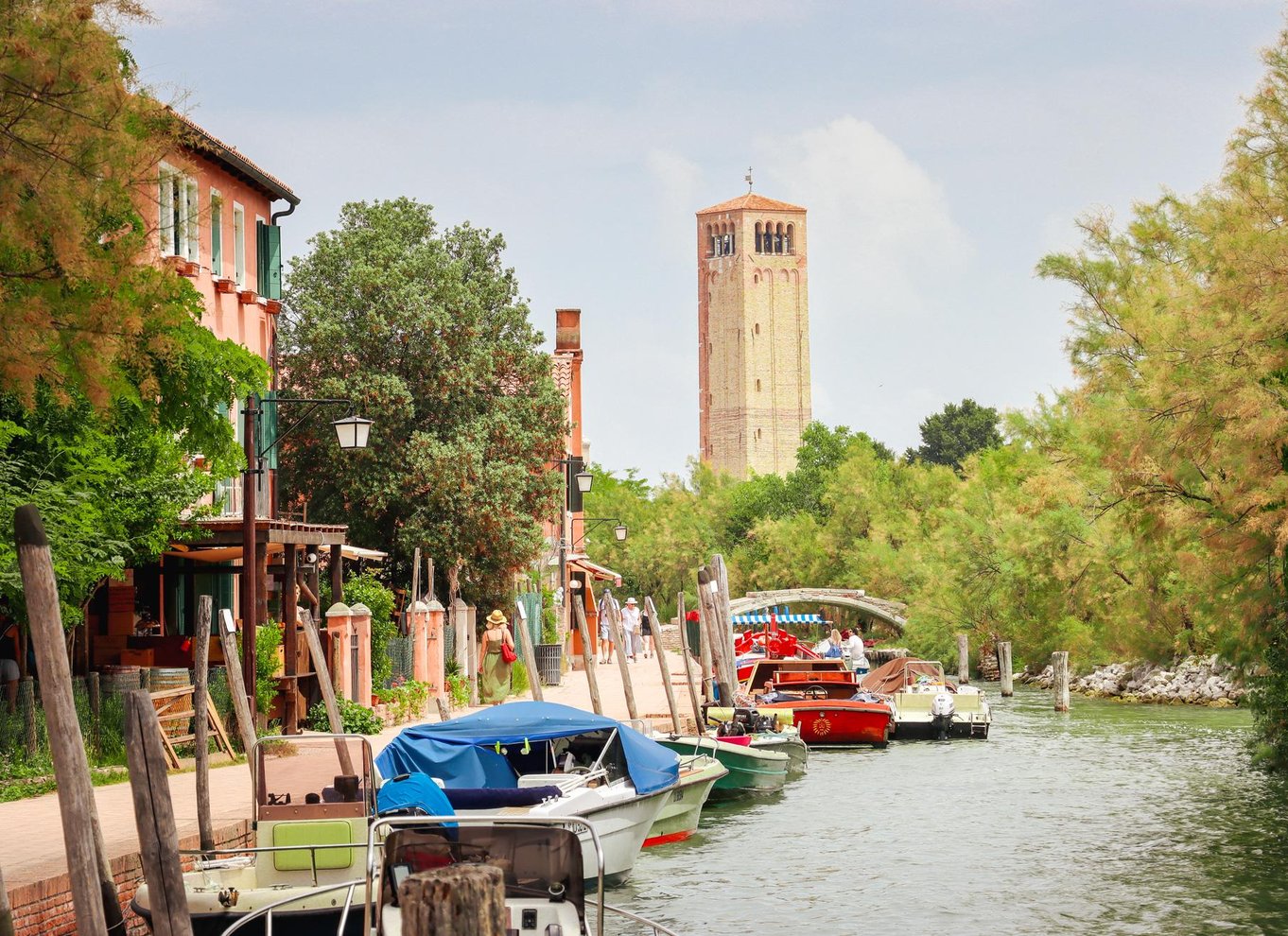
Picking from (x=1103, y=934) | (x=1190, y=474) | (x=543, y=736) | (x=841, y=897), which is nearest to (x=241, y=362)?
(x=543, y=736)

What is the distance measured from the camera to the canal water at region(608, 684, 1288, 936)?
1681 centimetres

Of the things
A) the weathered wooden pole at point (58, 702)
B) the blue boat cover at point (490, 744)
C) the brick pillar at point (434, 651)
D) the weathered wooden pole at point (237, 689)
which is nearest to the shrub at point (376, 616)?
the brick pillar at point (434, 651)

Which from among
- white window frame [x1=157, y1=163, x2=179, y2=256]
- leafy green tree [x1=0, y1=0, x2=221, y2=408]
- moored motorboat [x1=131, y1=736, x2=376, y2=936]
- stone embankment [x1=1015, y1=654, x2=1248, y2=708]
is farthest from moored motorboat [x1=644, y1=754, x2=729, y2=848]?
stone embankment [x1=1015, y1=654, x2=1248, y2=708]

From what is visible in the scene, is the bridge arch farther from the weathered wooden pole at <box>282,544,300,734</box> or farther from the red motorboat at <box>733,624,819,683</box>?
the weathered wooden pole at <box>282,544,300,734</box>

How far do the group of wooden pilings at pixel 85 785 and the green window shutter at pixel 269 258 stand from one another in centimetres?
2036

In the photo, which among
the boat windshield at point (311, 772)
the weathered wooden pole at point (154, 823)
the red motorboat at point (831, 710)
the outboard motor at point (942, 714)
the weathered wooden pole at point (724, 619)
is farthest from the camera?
the outboard motor at point (942, 714)

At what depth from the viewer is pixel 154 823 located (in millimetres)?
10617

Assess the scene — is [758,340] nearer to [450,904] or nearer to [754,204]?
[754,204]

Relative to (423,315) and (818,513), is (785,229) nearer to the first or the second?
(818,513)

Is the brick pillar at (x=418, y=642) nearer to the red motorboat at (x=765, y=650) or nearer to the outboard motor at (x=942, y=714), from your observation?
the outboard motor at (x=942, y=714)

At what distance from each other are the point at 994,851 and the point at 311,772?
10.1 metres

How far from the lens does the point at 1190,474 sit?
27969 millimetres

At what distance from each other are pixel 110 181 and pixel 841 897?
10.4 meters

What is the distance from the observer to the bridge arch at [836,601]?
73250mm
